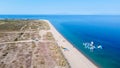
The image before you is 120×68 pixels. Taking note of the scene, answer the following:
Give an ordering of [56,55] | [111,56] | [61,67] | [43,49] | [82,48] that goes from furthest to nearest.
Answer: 1. [82,48]
2. [43,49]
3. [111,56]
4. [56,55]
5. [61,67]

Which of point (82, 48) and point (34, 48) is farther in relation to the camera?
point (82, 48)

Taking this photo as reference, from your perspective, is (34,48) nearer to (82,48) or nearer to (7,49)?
(7,49)

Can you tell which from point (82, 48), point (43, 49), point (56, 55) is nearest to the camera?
point (56, 55)

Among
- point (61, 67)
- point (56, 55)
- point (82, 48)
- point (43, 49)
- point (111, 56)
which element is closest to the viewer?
point (61, 67)

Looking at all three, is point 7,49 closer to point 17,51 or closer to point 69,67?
point 17,51

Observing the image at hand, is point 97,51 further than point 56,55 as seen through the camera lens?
Yes

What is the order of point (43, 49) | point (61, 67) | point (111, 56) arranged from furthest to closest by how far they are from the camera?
point (43, 49) → point (111, 56) → point (61, 67)

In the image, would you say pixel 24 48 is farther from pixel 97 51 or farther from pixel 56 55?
pixel 97 51

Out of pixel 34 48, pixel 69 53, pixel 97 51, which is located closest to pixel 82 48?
pixel 97 51

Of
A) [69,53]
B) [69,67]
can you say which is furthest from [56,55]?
[69,67]
